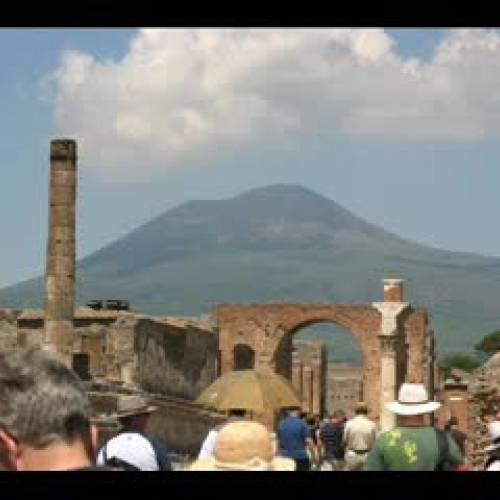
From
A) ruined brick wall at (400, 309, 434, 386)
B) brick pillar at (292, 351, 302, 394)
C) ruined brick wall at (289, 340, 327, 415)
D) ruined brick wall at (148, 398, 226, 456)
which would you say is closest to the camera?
ruined brick wall at (148, 398, 226, 456)

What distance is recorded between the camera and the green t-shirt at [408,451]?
24.3ft

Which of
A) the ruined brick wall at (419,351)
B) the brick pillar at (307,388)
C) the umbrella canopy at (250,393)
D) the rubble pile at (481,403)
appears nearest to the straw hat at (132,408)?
the umbrella canopy at (250,393)

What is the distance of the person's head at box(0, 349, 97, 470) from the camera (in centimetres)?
316

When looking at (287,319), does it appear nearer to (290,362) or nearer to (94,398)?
(290,362)

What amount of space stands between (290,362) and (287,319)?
202cm

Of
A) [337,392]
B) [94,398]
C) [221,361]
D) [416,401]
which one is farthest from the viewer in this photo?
[337,392]

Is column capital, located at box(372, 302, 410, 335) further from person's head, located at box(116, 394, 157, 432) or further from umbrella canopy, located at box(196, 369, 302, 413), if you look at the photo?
person's head, located at box(116, 394, 157, 432)

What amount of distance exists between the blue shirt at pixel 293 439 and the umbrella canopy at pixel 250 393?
806 mm

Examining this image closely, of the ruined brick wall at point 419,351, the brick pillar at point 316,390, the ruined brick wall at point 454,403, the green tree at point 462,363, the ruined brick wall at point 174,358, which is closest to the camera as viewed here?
the ruined brick wall at point 454,403

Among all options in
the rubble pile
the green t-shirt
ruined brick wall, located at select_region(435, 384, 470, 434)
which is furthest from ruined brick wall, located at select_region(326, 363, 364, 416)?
the green t-shirt

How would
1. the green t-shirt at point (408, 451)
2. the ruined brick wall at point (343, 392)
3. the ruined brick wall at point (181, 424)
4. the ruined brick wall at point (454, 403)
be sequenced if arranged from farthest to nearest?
the ruined brick wall at point (343, 392) → the ruined brick wall at point (454, 403) → the ruined brick wall at point (181, 424) → the green t-shirt at point (408, 451)

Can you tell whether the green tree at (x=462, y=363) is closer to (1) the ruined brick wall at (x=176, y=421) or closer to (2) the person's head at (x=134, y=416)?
(1) the ruined brick wall at (x=176, y=421)

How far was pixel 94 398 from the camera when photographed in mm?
32219
